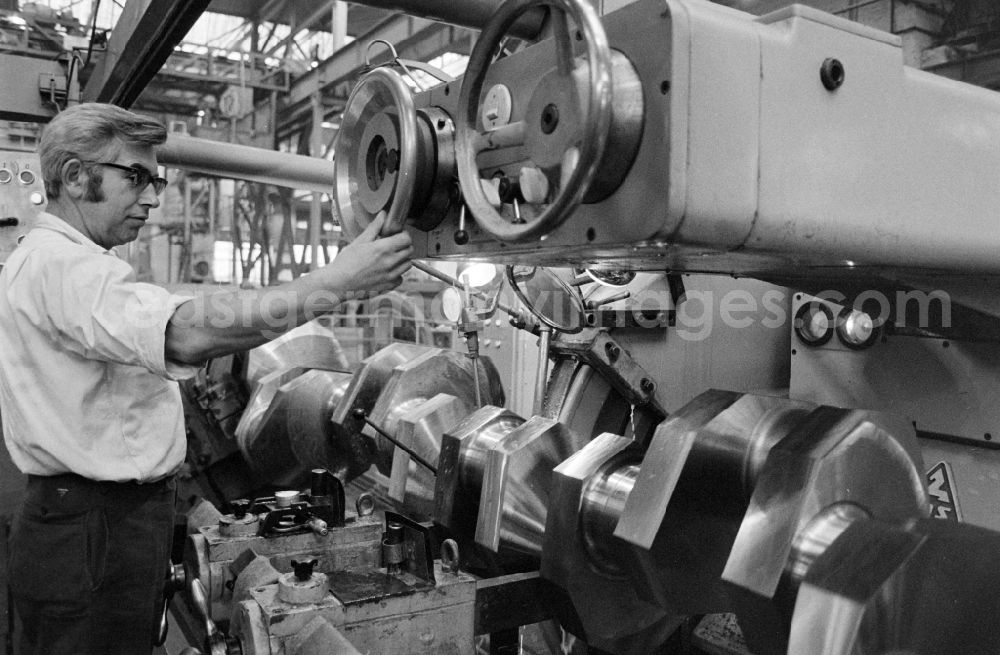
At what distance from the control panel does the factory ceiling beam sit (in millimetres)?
342

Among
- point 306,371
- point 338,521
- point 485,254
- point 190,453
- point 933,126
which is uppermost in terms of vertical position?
point 933,126

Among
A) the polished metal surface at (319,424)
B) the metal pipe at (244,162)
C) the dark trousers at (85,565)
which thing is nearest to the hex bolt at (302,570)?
the dark trousers at (85,565)

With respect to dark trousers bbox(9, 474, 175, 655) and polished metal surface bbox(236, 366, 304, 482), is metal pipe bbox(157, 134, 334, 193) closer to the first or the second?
polished metal surface bbox(236, 366, 304, 482)

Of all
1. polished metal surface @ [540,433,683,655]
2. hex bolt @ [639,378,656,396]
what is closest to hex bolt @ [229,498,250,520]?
polished metal surface @ [540,433,683,655]

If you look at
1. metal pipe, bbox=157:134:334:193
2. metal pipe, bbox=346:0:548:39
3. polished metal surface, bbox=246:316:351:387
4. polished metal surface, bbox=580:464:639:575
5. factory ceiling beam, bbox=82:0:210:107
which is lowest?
polished metal surface, bbox=580:464:639:575

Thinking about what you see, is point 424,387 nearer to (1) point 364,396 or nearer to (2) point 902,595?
(1) point 364,396

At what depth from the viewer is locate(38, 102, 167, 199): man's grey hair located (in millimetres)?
1185

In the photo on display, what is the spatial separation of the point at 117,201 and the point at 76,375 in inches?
10.9

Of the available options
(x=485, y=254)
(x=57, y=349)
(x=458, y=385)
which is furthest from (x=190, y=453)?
(x=485, y=254)

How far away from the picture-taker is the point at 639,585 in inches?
32.5

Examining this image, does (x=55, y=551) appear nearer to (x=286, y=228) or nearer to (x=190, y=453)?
(x=190, y=453)

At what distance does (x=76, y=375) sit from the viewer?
3.82 feet

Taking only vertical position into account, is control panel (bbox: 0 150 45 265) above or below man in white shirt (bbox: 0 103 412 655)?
above

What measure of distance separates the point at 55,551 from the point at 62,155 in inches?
23.3
